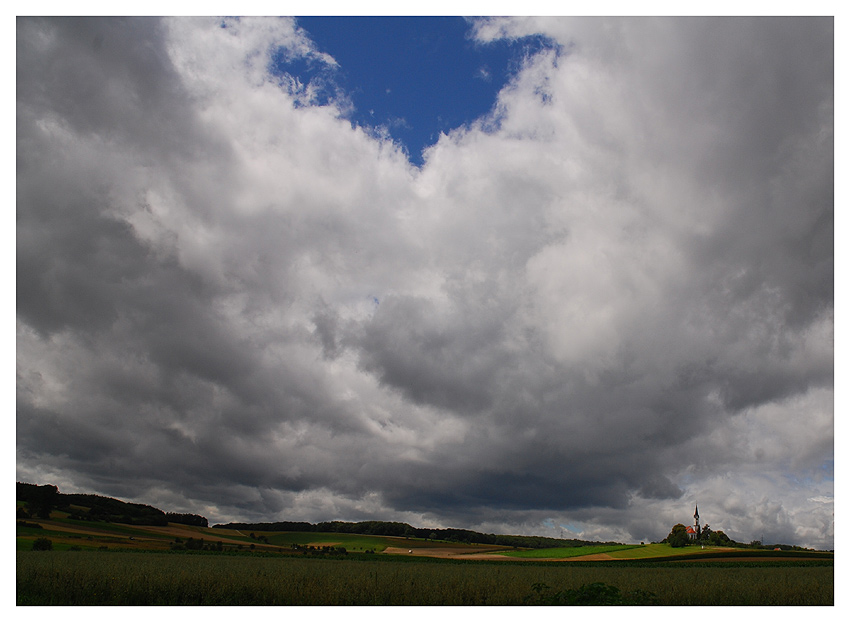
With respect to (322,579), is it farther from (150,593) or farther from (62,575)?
(62,575)

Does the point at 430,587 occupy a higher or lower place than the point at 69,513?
higher

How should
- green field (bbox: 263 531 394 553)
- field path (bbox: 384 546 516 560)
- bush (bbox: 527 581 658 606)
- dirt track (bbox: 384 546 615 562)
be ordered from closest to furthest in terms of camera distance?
bush (bbox: 527 581 658 606), dirt track (bbox: 384 546 615 562), field path (bbox: 384 546 516 560), green field (bbox: 263 531 394 553)

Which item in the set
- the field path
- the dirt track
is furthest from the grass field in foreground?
the field path

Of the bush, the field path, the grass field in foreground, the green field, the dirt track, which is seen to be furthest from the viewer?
the green field

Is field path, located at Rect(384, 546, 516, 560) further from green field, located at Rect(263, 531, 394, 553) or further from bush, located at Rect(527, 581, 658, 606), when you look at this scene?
bush, located at Rect(527, 581, 658, 606)

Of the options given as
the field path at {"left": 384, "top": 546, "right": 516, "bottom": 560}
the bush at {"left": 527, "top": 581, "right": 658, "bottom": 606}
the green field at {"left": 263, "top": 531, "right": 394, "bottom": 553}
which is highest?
the bush at {"left": 527, "top": 581, "right": 658, "bottom": 606}

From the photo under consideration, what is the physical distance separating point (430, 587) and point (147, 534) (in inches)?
3032

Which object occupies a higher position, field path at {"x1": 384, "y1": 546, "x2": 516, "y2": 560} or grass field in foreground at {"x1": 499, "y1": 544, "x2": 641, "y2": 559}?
grass field in foreground at {"x1": 499, "y1": 544, "x2": 641, "y2": 559}

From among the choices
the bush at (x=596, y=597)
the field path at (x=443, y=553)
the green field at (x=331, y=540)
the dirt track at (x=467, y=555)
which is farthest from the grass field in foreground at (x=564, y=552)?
the bush at (x=596, y=597)

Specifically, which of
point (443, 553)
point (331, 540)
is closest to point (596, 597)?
point (443, 553)

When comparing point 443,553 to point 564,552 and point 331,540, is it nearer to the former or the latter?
point 564,552

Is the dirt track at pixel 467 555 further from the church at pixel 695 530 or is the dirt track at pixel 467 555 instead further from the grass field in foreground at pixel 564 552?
the church at pixel 695 530

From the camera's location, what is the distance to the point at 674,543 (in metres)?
113
